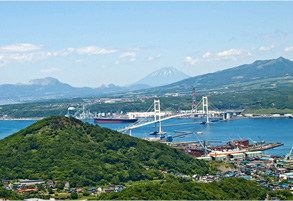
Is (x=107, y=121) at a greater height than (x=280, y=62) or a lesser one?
lesser

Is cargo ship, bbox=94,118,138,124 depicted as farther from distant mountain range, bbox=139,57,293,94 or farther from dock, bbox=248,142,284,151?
distant mountain range, bbox=139,57,293,94

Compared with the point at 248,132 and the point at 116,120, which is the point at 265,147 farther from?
the point at 116,120

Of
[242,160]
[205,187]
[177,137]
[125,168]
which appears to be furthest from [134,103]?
[205,187]

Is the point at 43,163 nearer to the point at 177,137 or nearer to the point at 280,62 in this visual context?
the point at 177,137

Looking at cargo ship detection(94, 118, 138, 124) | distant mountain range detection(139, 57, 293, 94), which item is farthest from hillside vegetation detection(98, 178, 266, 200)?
distant mountain range detection(139, 57, 293, 94)

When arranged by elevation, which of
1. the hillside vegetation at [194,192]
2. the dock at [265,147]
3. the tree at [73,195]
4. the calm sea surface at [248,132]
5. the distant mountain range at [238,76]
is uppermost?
the distant mountain range at [238,76]

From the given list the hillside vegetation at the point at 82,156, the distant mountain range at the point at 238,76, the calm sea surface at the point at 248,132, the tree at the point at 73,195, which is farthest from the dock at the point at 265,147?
the distant mountain range at the point at 238,76

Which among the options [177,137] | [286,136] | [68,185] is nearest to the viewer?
[68,185]

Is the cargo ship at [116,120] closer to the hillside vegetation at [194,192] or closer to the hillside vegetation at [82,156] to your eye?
the hillside vegetation at [82,156]
